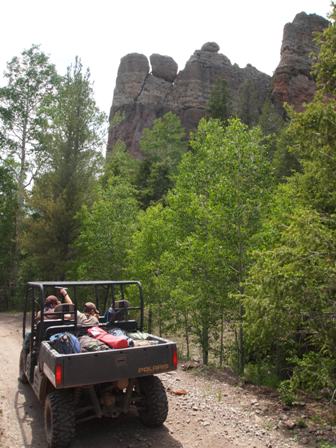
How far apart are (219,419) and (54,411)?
9.02 feet

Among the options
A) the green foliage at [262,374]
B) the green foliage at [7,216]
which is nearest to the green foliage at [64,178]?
the green foliage at [7,216]

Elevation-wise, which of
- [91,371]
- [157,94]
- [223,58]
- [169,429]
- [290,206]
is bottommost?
[169,429]

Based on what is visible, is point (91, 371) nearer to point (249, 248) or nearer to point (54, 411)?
point (54, 411)

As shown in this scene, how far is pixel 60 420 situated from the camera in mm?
5426

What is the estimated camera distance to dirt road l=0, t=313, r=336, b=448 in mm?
5828

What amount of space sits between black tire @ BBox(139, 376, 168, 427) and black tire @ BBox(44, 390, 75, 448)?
118 centimetres

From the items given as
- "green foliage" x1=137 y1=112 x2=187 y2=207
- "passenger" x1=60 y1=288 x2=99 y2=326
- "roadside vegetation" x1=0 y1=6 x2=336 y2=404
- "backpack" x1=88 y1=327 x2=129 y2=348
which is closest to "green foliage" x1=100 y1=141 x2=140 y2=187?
"roadside vegetation" x1=0 y1=6 x2=336 y2=404

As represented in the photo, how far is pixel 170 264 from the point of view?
44.0ft

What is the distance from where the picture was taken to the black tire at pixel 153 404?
242 inches

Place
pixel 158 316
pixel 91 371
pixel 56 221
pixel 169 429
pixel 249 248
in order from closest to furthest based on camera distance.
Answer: pixel 91 371 → pixel 169 429 → pixel 249 248 → pixel 158 316 → pixel 56 221

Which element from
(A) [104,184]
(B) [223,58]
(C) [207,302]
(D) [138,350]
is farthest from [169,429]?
(B) [223,58]

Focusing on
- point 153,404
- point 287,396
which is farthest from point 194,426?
point 287,396

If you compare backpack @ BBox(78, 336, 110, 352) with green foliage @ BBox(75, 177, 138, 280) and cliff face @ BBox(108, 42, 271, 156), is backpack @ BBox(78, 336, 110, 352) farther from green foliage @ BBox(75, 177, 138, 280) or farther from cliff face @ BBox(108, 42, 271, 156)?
cliff face @ BBox(108, 42, 271, 156)

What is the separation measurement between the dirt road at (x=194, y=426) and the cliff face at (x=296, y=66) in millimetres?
49683
